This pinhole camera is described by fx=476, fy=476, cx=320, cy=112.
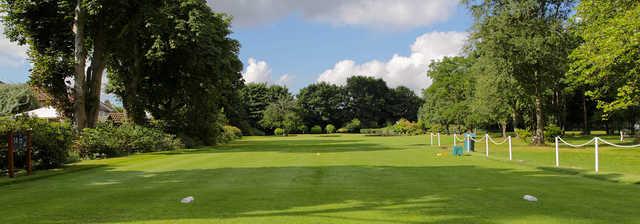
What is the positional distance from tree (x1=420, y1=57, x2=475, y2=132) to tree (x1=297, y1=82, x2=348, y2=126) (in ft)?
95.1

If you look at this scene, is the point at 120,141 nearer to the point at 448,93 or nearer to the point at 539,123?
the point at 539,123

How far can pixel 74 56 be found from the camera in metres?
27.5

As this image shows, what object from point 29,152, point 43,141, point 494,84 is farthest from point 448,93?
point 29,152

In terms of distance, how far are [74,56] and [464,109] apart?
45566 mm

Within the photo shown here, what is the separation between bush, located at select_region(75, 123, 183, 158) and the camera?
22.3m

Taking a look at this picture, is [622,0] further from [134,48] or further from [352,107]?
[352,107]

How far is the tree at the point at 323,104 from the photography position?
3952 inches

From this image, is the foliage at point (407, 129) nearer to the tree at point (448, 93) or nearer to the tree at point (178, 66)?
the tree at point (448, 93)

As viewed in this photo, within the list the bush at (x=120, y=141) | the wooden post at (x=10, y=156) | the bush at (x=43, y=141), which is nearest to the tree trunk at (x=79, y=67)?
the bush at (x=120, y=141)

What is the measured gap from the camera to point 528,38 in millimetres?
30156

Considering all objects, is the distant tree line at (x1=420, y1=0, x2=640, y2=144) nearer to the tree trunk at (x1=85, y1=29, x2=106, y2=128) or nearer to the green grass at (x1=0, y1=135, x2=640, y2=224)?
the green grass at (x1=0, y1=135, x2=640, y2=224)

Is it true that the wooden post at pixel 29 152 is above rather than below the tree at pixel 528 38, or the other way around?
below

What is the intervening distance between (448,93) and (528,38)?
36.1 m

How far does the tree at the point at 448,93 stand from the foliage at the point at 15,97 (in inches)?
1762
